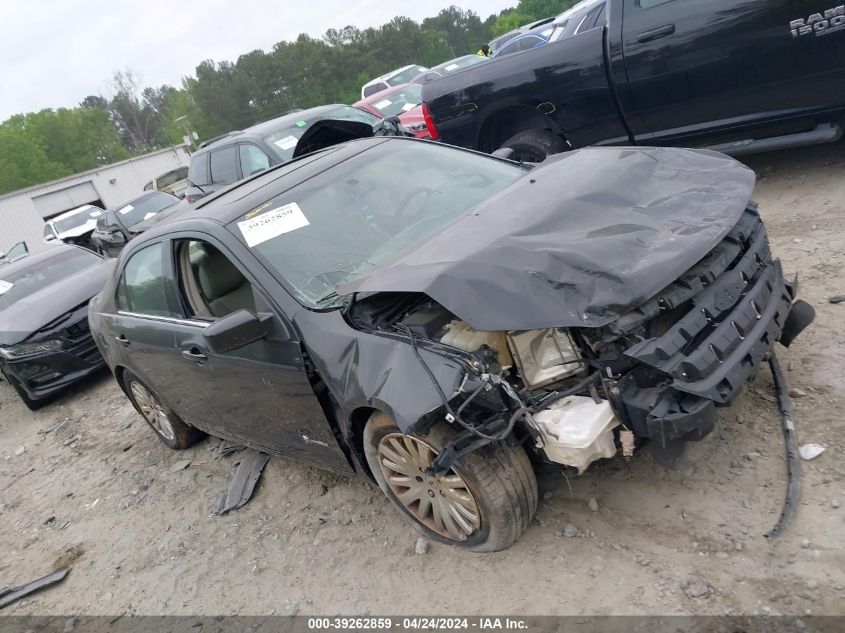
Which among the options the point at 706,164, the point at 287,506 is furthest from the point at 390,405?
the point at 706,164

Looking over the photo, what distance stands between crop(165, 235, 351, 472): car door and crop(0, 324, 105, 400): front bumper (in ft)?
11.7

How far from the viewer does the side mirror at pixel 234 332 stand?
2.83 metres

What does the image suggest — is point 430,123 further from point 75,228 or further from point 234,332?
point 75,228

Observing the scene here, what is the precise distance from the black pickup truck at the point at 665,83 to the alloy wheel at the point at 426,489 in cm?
414

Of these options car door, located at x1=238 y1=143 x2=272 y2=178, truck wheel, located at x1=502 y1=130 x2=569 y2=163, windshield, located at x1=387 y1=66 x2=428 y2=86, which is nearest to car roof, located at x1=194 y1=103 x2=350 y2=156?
car door, located at x1=238 y1=143 x2=272 y2=178

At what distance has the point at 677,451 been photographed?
95.7 inches

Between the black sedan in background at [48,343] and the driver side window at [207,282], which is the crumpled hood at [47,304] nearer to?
the black sedan in background at [48,343]

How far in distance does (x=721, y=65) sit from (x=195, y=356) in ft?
15.0

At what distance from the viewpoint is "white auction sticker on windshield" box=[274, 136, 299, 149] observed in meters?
8.44

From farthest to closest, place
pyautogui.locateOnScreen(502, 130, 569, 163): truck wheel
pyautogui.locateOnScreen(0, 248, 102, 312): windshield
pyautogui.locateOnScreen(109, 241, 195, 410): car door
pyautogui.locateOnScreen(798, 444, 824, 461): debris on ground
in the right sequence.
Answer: pyautogui.locateOnScreen(0, 248, 102, 312): windshield, pyautogui.locateOnScreen(502, 130, 569, 163): truck wheel, pyautogui.locateOnScreen(109, 241, 195, 410): car door, pyautogui.locateOnScreen(798, 444, 824, 461): debris on ground

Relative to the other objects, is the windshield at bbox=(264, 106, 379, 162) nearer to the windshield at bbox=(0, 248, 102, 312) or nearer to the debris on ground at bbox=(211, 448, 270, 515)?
the windshield at bbox=(0, 248, 102, 312)

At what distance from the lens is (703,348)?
237 centimetres

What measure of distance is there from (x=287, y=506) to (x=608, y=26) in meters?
4.82

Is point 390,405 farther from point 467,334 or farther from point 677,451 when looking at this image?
point 677,451
